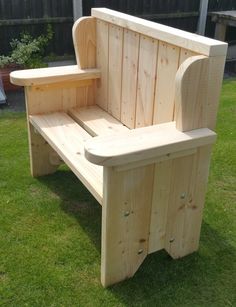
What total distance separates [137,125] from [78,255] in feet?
3.24

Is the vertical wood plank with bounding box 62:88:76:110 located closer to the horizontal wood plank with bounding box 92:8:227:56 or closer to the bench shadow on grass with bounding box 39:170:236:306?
the horizontal wood plank with bounding box 92:8:227:56

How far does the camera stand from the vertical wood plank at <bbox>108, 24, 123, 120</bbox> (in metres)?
3.12

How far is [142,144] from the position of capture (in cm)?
215

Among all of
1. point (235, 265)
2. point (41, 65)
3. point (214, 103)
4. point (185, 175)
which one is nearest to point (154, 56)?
point (214, 103)

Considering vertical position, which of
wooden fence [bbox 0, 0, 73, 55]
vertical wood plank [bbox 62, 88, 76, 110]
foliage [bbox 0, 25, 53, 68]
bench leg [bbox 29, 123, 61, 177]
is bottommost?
bench leg [bbox 29, 123, 61, 177]

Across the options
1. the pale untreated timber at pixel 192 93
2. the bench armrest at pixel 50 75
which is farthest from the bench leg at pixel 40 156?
the pale untreated timber at pixel 192 93

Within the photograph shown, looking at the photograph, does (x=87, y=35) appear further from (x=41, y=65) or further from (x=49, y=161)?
(x=41, y=65)

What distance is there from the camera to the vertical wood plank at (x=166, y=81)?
8.28 feet

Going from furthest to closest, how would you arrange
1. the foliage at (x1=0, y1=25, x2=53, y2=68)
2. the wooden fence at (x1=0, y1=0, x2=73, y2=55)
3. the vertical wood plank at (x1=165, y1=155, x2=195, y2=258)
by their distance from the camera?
the wooden fence at (x1=0, y1=0, x2=73, y2=55) < the foliage at (x1=0, y1=25, x2=53, y2=68) < the vertical wood plank at (x1=165, y1=155, x2=195, y2=258)

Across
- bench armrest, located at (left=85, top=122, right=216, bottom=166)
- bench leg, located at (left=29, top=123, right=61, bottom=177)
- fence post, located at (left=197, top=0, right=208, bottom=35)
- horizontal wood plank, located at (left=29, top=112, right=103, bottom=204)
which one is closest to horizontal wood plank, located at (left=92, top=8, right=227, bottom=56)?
bench armrest, located at (left=85, top=122, right=216, bottom=166)

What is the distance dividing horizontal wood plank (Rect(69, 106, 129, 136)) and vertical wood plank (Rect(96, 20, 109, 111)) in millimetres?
101

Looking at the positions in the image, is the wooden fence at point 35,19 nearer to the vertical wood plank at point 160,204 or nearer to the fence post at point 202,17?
the fence post at point 202,17

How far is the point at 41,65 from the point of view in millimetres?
5969

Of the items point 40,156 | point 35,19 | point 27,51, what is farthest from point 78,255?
point 35,19
